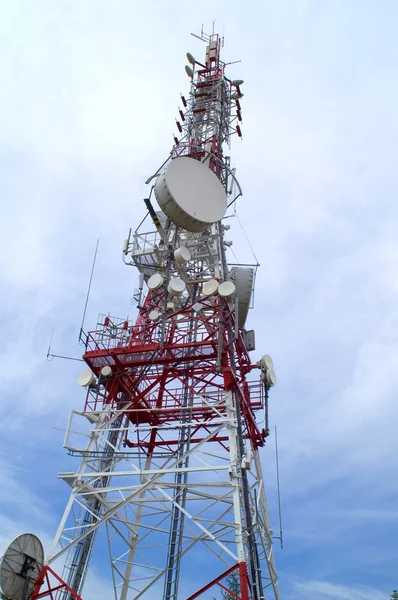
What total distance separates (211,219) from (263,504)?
12.5 metres

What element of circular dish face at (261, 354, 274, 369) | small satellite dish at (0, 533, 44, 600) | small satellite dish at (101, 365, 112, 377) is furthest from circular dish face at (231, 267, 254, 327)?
small satellite dish at (0, 533, 44, 600)

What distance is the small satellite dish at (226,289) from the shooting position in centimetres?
2367

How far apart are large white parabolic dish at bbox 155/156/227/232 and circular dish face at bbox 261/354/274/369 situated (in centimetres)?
654

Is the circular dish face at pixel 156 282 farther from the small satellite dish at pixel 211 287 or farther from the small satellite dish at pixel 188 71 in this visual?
the small satellite dish at pixel 188 71

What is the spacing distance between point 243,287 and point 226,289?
2798mm

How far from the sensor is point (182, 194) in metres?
25.3

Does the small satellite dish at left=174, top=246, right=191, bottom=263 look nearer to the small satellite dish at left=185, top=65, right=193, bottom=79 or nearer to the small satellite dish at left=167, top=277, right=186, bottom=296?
the small satellite dish at left=167, top=277, right=186, bottom=296

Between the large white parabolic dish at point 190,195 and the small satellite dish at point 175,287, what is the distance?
2540 mm

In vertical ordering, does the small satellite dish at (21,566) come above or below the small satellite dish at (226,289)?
below

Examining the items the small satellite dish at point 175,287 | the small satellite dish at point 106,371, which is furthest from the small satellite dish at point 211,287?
the small satellite dish at point 106,371

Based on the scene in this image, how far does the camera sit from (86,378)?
2455 centimetres

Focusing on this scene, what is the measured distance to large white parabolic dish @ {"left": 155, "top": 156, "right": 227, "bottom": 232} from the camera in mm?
25047

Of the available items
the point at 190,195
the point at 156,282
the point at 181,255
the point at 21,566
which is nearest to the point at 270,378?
the point at 156,282

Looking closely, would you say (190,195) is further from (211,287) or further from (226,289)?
(226,289)
